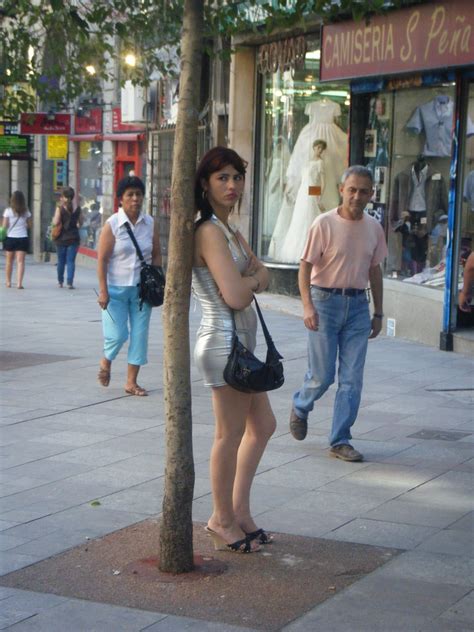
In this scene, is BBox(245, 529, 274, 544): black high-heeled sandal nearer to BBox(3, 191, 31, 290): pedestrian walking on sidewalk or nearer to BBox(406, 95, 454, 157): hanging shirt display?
BBox(406, 95, 454, 157): hanging shirt display

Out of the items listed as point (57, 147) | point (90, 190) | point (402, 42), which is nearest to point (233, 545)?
point (402, 42)

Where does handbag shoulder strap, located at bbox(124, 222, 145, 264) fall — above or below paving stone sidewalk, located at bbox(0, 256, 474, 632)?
above

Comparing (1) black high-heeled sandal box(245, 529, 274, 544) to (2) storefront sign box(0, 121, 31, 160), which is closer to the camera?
(1) black high-heeled sandal box(245, 529, 274, 544)

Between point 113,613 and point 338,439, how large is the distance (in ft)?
9.85

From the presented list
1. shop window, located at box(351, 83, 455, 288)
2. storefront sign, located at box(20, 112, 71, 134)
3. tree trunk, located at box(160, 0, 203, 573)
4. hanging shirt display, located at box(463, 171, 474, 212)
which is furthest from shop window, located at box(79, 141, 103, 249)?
tree trunk, located at box(160, 0, 203, 573)

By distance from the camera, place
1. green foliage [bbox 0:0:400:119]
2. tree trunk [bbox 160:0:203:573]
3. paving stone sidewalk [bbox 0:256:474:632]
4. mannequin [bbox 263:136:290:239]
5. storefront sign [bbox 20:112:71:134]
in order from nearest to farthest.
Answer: paving stone sidewalk [bbox 0:256:474:632]
tree trunk [bbox 160:0:203:573]
green foliage [bbox 0:0:400:119]
mannequin [bbox 263:136:290:239]
storefront sign [bbox 20:112:71:134]

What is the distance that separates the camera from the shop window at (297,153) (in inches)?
669

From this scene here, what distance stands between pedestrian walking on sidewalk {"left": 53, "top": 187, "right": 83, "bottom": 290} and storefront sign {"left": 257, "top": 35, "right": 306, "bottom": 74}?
4707mm

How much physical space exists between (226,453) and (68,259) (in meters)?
15.7

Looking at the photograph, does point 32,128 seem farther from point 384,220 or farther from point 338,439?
point 338,439

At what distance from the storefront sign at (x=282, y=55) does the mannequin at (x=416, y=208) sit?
12.7ft

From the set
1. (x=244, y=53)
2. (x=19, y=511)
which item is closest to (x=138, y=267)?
(x=19, y=511)

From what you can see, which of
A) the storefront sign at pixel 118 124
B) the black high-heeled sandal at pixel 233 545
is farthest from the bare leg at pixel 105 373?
the storefront sign at pixel 118 124

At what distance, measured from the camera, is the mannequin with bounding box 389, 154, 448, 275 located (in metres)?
13.2
